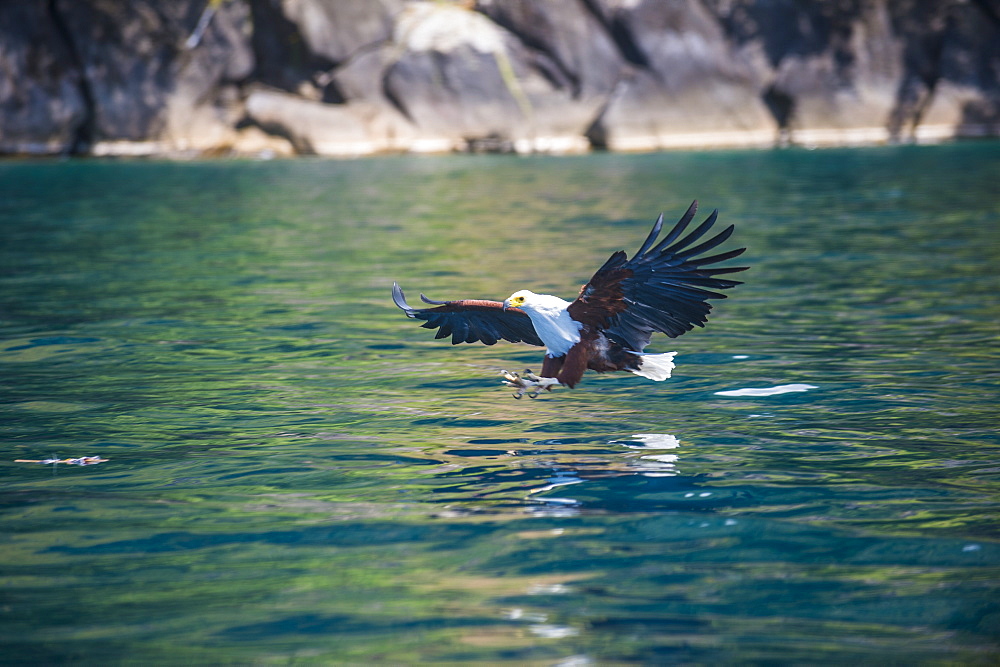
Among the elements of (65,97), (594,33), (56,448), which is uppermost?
(594,33)

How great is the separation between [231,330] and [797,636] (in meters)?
6.11

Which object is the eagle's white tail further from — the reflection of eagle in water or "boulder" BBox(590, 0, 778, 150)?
"boulder" BBox(590, 0, 778, 150)

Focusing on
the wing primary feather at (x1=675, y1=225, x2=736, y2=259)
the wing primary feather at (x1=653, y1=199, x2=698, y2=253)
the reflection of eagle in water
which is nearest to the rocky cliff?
the reflection of eagle in water

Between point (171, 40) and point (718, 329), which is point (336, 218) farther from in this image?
point (171, 40)

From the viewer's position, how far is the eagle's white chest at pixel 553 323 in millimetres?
5152

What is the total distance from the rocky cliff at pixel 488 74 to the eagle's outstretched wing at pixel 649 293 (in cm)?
3543

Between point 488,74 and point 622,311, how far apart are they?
36.8 m

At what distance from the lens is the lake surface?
3.38 metres

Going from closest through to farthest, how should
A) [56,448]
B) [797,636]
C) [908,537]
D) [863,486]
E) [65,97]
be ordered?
1. [797,636]
2. [908,537]
3. [863,486]
4. [56,448]
5. [65,97]

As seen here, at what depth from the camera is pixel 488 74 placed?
4066 centimetres

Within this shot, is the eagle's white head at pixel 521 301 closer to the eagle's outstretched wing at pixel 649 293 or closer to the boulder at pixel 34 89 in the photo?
the eagle's outstretched wing at pixel 649 293

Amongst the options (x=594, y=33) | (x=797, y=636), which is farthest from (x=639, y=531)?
(x=594, y=33)

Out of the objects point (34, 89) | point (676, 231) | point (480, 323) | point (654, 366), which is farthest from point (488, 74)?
point (676, 231)

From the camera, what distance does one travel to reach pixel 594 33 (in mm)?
41875
